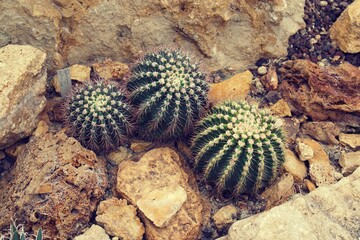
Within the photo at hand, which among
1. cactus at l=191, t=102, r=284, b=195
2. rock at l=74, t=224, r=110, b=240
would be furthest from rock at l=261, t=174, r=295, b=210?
rock at l=74, t=224, r=110, b=240

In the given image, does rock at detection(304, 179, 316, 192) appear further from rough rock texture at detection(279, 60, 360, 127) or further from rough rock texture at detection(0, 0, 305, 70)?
rough rock texture at detection(0, 0, 305, 70)

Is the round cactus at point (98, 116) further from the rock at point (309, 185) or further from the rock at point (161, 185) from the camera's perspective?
the rock at point (309, 185)

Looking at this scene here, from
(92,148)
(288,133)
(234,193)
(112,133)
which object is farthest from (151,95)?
Answer: (288,133)

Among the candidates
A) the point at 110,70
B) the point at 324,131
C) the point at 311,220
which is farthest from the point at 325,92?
the point at 110,70

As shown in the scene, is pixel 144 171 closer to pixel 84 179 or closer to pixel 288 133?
pixel 84 179

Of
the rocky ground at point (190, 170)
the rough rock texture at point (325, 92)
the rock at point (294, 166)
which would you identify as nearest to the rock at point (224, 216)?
the rocky ground at point (190, 170)

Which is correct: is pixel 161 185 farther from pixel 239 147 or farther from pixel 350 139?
pixel 350 139
